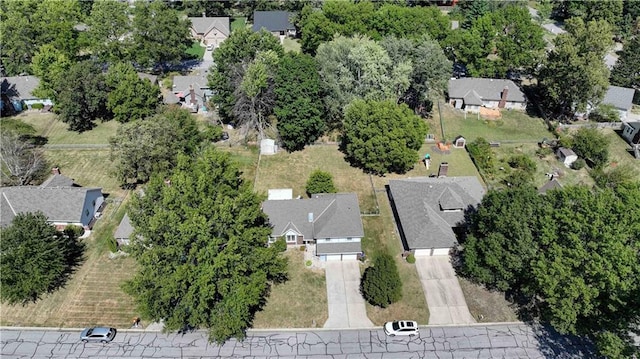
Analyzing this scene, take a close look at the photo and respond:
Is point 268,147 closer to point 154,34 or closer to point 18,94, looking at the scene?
point 154,34

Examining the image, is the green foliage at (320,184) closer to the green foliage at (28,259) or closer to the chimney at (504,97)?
the green foliage at (28,259)

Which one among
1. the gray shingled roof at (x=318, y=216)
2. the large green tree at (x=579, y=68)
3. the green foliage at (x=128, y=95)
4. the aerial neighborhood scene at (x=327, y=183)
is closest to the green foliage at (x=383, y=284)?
the aerial neighborhood scene at (x=327, y=183)

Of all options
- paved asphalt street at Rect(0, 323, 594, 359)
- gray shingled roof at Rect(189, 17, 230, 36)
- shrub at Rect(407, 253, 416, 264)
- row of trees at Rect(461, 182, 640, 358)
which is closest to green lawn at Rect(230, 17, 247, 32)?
gray shingled roof at Rect(189, 17, 230, 36)

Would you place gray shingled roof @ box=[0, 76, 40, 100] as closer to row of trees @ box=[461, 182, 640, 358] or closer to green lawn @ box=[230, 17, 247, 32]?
green lawn @ box=[230, 17, 247, 32]

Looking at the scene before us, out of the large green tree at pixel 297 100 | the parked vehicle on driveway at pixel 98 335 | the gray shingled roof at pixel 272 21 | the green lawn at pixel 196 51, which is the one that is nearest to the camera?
the parked vehicle on driveway at pixel 98 335

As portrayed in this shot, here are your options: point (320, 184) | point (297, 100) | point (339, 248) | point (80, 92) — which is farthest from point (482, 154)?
point (80, 92)

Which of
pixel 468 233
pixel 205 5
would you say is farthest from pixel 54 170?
pixel 205 5
